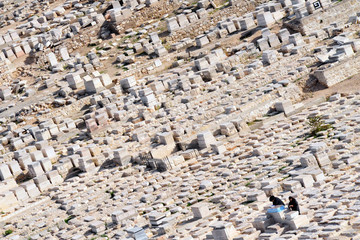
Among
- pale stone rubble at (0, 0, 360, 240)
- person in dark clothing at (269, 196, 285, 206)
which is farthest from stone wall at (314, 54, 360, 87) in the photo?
person in dark clothing at (269, 196, 285, 206)

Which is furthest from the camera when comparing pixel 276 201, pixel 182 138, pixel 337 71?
pixel 337 71

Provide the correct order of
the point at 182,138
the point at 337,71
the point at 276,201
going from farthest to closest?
the point at 337,71 → the point at 182,138 → the point at 276,201

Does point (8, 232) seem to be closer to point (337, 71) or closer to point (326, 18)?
point (337, 71)

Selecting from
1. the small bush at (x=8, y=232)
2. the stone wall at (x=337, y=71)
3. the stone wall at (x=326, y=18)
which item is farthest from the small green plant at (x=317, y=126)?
the small bush at (x=8, y=232)

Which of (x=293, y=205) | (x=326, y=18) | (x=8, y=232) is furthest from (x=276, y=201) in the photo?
(x=326, y=18)

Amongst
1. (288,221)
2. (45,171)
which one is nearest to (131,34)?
(45,171)

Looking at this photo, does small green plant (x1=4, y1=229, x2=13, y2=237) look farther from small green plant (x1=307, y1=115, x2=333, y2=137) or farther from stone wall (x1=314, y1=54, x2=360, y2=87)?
stone wall (x1=314, y1=54, x2=360, y2=87)
